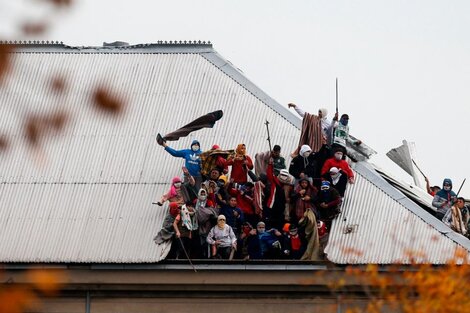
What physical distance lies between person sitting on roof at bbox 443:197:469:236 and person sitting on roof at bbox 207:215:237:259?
5.90 metres

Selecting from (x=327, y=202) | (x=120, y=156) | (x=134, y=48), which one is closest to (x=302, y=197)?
(x=327, y=202)

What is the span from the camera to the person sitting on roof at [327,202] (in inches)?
1433

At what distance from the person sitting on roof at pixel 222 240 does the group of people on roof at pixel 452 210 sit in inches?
232

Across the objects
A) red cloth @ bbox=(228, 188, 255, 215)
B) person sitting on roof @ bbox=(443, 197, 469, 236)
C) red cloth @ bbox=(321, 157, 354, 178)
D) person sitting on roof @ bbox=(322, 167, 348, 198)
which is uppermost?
red cloth @ bbox=(321, 157, 354, 178)

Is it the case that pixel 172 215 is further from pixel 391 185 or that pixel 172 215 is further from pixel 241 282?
pixel 391 185

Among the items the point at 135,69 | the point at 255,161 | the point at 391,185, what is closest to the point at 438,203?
the point at 391,185

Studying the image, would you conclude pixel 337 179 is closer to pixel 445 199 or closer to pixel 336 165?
pixel 336 165

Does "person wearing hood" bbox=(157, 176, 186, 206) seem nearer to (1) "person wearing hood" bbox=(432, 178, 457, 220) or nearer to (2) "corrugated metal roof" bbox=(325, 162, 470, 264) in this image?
(2) "corrugated metal roof" bbox=(325, 162, 470, 264)

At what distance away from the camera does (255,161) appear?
37.6 metres

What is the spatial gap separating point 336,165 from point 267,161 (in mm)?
1788

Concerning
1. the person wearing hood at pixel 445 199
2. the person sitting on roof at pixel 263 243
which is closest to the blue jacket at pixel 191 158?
the person sitting on roof at pixel 263 243

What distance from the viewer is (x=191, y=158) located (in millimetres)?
37250

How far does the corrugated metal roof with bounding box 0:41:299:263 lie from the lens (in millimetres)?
38312

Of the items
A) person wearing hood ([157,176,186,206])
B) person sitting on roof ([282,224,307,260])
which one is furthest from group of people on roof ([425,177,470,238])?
person wearing hood ([157,176,186,206])
